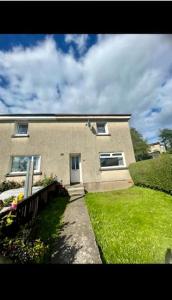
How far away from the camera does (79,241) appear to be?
2969mm

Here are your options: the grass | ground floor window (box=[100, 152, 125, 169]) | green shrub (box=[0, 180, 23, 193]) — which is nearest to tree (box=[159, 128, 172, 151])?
ground floor window (box=[100, 152, 125, 169])

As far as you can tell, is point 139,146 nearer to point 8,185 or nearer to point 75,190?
point 75,190

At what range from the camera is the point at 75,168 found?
1019 cm

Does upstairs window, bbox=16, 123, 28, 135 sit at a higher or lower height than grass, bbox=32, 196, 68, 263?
higher

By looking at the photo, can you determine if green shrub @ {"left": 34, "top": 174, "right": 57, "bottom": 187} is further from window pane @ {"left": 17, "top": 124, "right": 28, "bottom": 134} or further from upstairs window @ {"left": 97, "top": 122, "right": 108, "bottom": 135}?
upstairs window @ {"left": 97, "top": 122, "right": 108, "bottom": 135}

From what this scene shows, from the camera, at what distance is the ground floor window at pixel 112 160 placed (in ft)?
33.9

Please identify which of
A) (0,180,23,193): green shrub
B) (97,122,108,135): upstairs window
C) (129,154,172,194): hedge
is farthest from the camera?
(97,122,108,135): upstairs window

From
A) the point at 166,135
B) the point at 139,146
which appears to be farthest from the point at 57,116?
the point at 166,135

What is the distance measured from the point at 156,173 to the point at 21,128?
9.42 meters

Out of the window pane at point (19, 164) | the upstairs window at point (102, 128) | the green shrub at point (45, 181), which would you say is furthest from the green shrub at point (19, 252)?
the upstairs window at point (102, 128)

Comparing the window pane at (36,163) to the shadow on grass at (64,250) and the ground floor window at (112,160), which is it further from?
the shadow on grass at (64,250)

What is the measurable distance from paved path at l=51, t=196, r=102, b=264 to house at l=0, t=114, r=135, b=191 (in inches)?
219

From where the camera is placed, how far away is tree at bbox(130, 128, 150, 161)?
89.5ft
